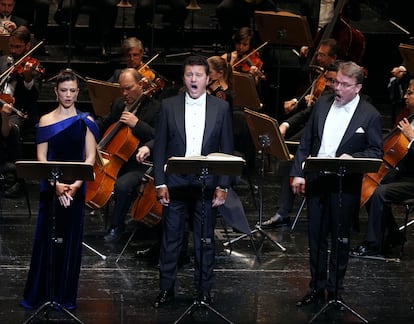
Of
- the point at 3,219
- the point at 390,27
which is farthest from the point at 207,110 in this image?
the point at 390,27

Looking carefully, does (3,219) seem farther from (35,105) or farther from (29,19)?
(29,19)

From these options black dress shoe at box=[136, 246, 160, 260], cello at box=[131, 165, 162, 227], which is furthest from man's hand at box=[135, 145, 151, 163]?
black dress shoe at box=[136, 246, 160, 260]

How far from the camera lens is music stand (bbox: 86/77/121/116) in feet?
33.2

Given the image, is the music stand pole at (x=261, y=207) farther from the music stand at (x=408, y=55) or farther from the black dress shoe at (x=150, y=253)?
the music stand at (x=408, y=55)

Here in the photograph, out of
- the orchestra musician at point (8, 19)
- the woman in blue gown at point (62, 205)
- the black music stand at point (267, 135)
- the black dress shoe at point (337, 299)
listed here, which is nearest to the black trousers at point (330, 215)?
the black dress shoe at point (337, 299)

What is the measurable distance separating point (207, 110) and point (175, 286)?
1444 mm

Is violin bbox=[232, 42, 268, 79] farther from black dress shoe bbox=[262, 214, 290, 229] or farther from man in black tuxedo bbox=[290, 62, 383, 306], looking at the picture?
man in black tuxedo bbox=[290, 62, 383, 306]

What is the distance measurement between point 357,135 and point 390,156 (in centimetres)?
125

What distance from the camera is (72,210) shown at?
785 centimetres

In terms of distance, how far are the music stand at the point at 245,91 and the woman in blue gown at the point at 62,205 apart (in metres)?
2.79

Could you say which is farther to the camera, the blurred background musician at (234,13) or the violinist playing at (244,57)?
the blurred background musician at (234,13)

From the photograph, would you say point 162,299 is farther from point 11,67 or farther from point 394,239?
point 11,67

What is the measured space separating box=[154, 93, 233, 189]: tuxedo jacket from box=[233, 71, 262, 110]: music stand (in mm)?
2457

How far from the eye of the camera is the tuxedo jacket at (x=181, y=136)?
25.8 ft
